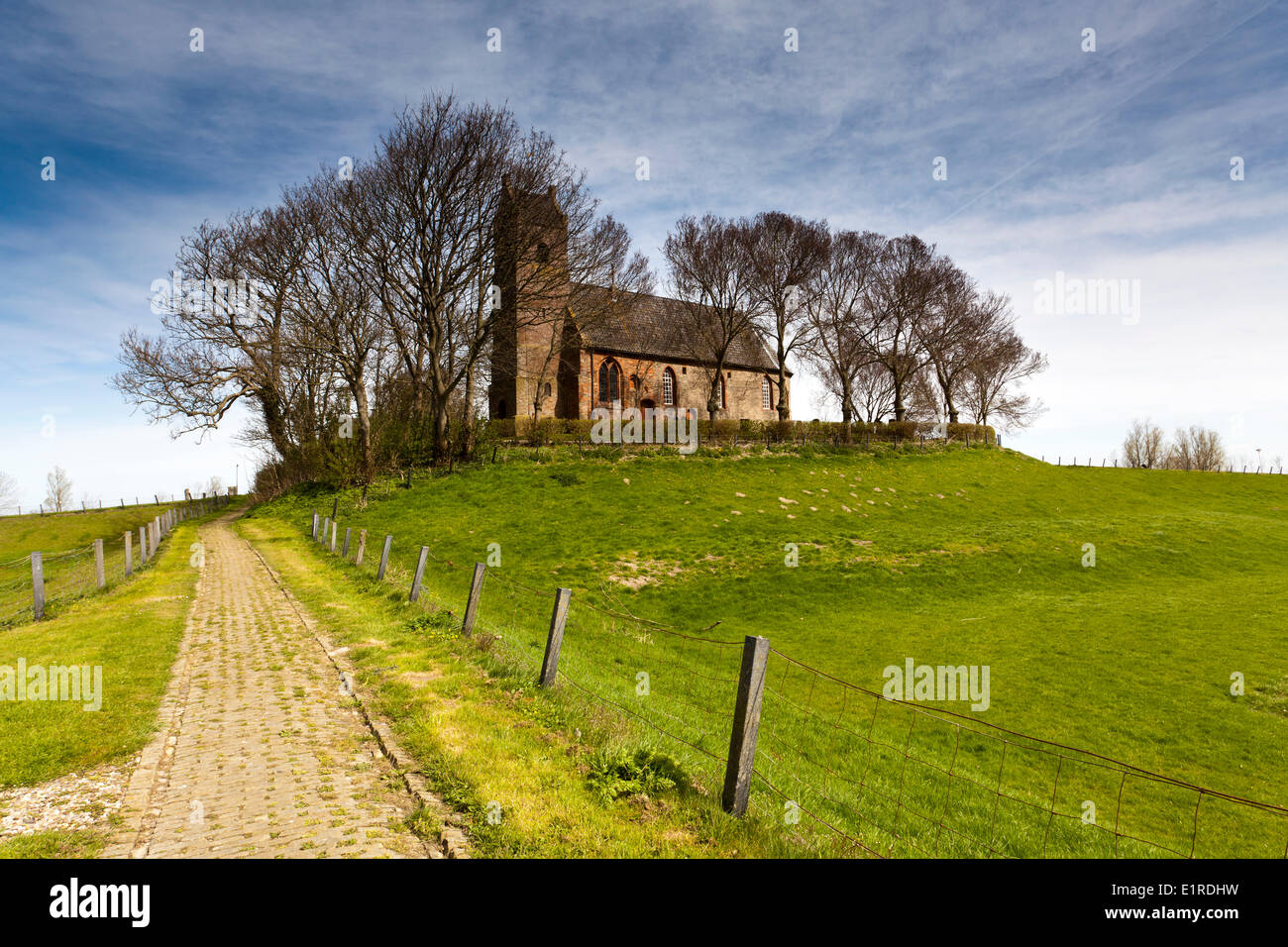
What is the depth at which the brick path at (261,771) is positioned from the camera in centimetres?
440

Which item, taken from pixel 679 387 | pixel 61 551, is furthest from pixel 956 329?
pixel 61 551

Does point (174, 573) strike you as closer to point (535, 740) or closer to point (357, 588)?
point (357, 588)

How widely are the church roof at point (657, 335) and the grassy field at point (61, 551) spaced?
2902 centimetres

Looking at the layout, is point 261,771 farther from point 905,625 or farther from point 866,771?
point 905,625

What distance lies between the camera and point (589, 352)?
154ft

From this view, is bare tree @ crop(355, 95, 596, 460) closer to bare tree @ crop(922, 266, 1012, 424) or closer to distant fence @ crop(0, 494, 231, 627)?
distant fence @ crop(0, 494, 231, 627)

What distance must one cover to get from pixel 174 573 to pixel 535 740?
17322 millimetres

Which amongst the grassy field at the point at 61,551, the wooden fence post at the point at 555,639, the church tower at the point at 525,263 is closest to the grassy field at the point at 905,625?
the wooden fence post at the point at 555,639

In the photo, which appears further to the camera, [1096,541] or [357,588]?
[1096,541]

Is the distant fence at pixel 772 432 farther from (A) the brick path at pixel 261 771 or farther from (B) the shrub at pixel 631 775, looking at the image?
(B) the shrub at pixel 631 775

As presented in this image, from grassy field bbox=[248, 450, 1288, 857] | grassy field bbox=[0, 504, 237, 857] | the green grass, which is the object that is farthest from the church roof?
the green grass

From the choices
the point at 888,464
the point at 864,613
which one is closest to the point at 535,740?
the point at 864,613

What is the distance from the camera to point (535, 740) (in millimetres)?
6254
